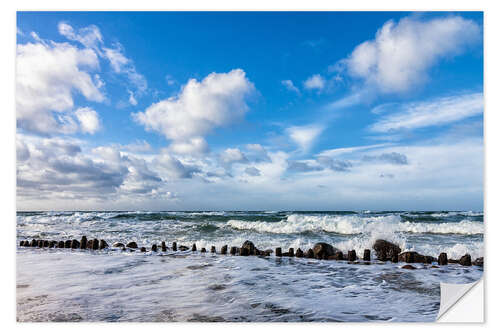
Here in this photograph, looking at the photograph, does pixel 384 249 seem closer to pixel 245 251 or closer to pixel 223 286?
pixel 245 251

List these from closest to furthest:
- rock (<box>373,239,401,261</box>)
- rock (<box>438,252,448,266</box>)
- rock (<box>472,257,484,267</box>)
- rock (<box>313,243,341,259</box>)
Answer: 1. rock (<box>472,257,484,267</box>)
2. rock (<box>438,252,448,266</box>)
3. rock (<box>373,239,401,261</box>)
4. rock (<box>313,243,341,259</box>)

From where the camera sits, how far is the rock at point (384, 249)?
5797mm

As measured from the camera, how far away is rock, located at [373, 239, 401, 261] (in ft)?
19.0

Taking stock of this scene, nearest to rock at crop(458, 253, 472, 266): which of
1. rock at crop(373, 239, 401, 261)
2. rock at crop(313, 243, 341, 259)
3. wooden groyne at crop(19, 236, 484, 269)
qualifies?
wooden groyne at crop(19, 236, 484, 269)

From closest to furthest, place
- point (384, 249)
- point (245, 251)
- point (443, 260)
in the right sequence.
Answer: point (443, 260) → point (384, 249) → point (245, 251)

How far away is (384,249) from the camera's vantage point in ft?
19.6

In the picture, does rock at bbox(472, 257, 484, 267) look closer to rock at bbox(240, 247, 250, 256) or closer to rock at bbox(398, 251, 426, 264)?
rock at bbox(398, 251, 426, 264)

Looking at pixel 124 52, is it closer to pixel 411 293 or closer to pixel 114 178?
pixel 114 178

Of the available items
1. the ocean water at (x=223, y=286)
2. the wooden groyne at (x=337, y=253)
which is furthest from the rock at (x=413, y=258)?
the ocean water at (x=223, y=286)
